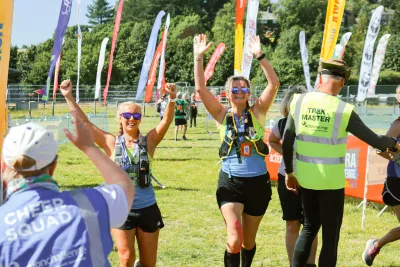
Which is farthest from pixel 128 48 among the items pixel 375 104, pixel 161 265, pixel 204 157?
pixel 161 265

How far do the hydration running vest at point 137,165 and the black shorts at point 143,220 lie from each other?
216 millimetres

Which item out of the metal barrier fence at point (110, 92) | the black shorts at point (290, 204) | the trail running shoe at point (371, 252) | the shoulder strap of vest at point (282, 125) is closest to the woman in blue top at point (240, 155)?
the black shorts at point (290, 204)

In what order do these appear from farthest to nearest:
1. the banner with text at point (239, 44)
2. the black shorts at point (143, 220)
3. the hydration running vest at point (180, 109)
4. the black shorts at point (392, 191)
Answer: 1. the hydration running vest at point (180, 109)
2. the banner with text at point (239, 44)
3. the black shorts at point (392, 191)
4. the black shorts at point (143, 220)

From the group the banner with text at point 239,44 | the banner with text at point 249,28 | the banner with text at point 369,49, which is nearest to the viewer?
the banner with text at point 249,28

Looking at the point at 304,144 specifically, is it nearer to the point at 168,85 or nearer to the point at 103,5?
the point at 168,85

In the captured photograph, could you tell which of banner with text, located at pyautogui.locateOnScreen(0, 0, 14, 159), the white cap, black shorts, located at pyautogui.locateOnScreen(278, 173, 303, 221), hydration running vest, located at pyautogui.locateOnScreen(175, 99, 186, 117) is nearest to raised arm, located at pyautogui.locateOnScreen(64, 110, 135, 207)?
the white cap

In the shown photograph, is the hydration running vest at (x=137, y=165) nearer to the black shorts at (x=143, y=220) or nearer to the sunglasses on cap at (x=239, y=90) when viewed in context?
the black shorts at (x=143, y=220)

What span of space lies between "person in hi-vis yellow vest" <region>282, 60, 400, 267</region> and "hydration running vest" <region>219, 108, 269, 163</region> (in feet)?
1.51

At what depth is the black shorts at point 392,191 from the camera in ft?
16.9

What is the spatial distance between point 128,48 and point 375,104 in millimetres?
37941

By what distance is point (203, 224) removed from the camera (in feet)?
24.6

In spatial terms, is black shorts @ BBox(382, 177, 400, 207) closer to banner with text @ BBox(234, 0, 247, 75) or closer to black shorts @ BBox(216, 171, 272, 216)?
black shorts @ BBox(216, 171, 272, 216)

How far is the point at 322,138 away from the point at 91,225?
2.57 metres

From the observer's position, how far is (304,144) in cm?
424
